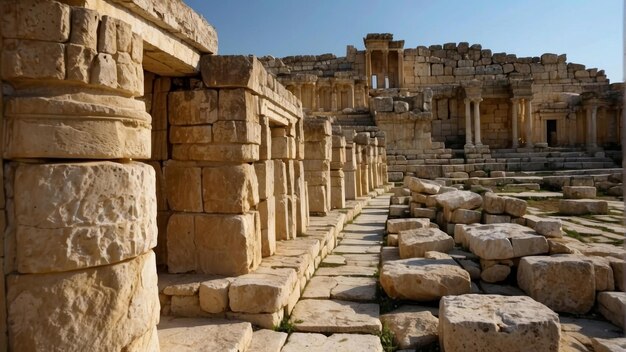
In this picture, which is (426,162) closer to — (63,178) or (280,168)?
(280,168)

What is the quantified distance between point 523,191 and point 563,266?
36.6 feet

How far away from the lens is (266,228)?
590cm

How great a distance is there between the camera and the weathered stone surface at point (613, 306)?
4691 mm

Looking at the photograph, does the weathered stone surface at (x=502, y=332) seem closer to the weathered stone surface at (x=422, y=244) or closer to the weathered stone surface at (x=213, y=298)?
the weathered stone surface at (x=213, y=298)

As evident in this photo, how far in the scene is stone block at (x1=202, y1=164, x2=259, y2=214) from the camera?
16.3ft

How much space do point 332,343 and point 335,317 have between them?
546 mm

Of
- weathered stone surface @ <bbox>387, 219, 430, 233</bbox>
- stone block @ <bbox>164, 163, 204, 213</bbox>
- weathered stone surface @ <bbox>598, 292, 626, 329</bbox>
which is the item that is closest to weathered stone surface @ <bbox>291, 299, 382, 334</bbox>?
stone block @ <bbox>164, 163, 204, 213</bbox>

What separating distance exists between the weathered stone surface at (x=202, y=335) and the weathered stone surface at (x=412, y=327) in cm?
142

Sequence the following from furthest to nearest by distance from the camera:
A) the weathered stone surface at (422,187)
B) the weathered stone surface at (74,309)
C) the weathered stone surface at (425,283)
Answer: the weathered stone surface at (422,187)
the weathered stone surface at (425,283)
the weathered stone surface at (74,309)

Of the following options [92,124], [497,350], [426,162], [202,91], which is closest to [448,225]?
[497,350]

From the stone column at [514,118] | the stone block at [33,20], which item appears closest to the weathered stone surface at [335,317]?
the stone block at [33,20]

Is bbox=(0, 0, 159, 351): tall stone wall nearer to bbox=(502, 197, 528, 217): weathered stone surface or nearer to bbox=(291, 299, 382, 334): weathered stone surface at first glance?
bbox=(291, 299, 382, 334): weathered stone surface

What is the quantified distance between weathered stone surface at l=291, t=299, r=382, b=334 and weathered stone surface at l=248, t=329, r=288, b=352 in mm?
302

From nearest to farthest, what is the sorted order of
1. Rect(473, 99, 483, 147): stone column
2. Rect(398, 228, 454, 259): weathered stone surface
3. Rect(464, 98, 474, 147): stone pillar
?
1. Rect(398, 228, 454, 259): weathered stone surface
2. Rect(473, 99, 483, 147): stone column
3. Rect(464, 98, 474, 147): stone pillar
